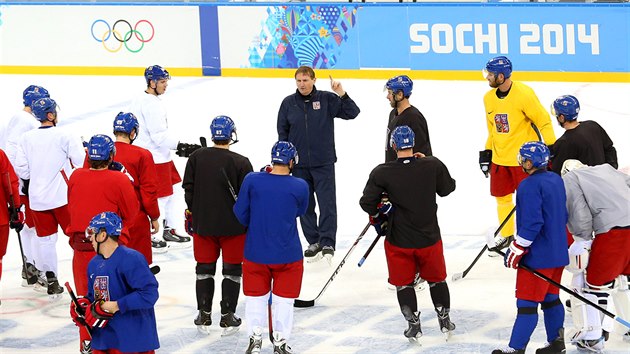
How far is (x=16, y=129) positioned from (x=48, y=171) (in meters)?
0.66

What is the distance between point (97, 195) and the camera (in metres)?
6.56

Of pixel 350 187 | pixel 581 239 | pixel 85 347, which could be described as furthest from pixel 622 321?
pixel 350 187

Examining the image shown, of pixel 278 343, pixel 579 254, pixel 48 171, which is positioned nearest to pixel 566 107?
pixel 579 254

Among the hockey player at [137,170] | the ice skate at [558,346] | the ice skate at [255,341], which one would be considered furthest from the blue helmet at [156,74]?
the ice skate at [558,346]

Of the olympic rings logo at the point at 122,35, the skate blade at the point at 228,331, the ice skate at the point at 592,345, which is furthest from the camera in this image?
the olympic rings logo at the point at 122,35

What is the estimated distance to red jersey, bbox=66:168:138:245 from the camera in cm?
657

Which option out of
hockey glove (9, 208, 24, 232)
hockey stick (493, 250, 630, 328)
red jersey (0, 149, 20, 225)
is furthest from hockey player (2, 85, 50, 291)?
hockey stick (493, 250, 630, 328)

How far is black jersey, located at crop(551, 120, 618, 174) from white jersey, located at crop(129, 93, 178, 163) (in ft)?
10.7

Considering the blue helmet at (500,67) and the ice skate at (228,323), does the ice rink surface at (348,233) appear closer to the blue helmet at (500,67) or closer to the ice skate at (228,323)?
the ice skate at (228,323)

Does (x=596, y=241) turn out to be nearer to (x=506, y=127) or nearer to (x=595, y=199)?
(x=595, y=199)

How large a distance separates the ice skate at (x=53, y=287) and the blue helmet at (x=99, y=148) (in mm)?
1845

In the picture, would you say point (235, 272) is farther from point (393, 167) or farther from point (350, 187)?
point (350, 187)

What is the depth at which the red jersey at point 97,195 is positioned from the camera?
21.5ft

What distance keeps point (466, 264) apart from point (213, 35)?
948cm
